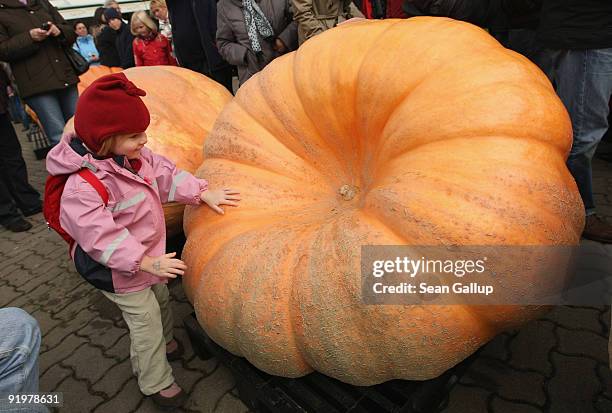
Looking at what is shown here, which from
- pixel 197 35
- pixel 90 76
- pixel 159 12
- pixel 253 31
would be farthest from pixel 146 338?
pixel 90 76

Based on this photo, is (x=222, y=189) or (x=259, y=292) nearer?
(x=259, y=292)

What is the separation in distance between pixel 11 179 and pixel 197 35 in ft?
7.97

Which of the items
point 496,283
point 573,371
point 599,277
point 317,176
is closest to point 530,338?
point 573,371

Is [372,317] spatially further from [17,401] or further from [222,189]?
[17,401]

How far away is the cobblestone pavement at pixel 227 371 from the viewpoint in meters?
1.70

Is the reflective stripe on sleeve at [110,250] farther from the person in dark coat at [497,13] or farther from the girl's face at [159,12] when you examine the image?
the girl's face at [159,12]

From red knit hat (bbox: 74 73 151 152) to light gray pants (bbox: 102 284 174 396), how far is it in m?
0.67

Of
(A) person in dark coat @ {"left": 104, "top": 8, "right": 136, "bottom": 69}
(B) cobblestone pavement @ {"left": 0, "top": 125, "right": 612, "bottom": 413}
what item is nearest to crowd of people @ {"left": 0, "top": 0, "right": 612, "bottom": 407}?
(B) cobblestone pavement @ {"left": 0, "top": 125, "right": 612, "bottom": 413}

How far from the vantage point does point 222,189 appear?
177cm

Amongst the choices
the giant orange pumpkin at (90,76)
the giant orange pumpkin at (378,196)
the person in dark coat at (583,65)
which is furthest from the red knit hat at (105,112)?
the giant orange pumpkin at (90,76)

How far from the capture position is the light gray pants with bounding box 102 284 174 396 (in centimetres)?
181

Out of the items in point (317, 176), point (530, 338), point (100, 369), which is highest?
point (317, 176)

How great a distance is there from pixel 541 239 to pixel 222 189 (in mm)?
1194

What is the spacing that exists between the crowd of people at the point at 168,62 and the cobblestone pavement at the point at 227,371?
8.6 inches
